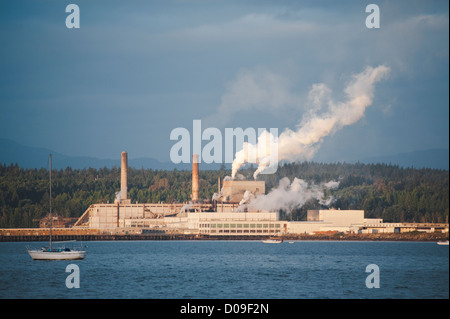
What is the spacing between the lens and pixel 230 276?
9375 cm

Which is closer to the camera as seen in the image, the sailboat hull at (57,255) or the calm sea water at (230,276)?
the calm sea water at (230,276)

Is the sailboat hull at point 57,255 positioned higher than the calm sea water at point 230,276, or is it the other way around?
the sailboat hull at point 57,255

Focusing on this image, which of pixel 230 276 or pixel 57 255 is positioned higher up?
pixel 57 255

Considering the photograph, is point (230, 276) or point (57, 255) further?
point (57, 255)

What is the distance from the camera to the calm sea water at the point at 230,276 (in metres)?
76.8

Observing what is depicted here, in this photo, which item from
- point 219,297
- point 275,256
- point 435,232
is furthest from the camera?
point 435,232

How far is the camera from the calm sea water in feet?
252

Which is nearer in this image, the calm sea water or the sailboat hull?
the calm sea water
